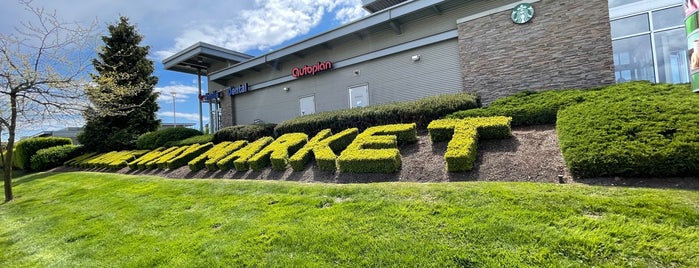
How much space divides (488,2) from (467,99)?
14.9ft

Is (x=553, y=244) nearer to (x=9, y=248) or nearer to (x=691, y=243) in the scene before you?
(x=691, y=243)

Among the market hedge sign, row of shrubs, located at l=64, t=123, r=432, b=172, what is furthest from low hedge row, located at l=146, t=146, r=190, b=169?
the market hedge sign

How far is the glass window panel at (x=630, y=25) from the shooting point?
9.92 meters

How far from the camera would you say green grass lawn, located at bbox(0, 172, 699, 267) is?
8.05 feet

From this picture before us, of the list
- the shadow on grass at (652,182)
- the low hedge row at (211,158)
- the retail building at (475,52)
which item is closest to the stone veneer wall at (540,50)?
the retail building at (475,52)

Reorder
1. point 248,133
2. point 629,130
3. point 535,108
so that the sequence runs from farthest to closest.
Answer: point 248,133
point 535,108
point 629,130

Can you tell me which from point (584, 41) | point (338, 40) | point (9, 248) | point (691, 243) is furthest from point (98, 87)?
point (584, 41)

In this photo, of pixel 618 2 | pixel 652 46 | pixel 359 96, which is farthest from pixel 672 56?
pixel 359 96

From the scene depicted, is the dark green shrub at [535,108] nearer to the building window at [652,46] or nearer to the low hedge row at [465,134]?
the low hedge row at [465,134]

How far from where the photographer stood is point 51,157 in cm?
1625

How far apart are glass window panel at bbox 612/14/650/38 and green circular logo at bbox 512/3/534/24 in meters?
3.08

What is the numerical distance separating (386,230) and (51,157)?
1994 cm

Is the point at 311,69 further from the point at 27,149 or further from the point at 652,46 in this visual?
the point at 27,149

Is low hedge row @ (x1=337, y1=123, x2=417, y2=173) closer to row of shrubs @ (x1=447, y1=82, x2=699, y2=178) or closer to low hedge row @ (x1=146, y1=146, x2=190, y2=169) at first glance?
row of shrubs @ (x1=447, y1=82, x2=699, y2=178)
